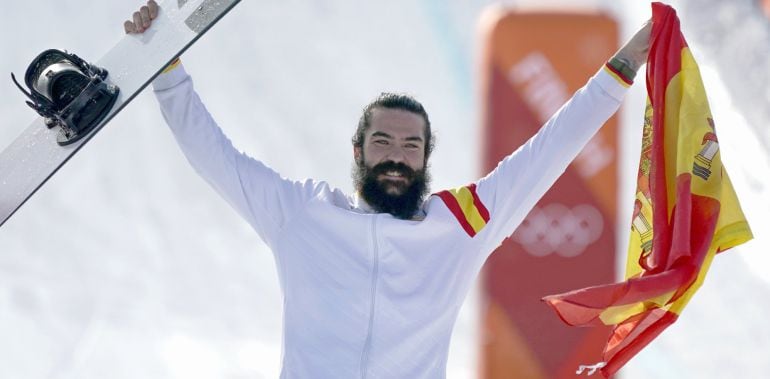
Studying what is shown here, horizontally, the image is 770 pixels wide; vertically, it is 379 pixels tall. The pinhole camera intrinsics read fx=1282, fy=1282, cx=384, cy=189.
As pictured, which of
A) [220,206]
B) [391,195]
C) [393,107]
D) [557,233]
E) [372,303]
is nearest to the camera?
[372,303]

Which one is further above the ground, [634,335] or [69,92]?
[69,92]

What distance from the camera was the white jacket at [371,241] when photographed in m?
2.58

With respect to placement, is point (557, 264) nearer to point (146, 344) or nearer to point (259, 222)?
point (146, 344)

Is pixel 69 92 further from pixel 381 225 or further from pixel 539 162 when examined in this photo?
pixel 539 162

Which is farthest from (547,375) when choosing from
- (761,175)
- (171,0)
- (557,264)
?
(171,0)

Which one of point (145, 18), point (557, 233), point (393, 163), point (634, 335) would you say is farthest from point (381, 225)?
point (557, 233)

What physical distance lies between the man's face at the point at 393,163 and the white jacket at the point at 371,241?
0.04 meters

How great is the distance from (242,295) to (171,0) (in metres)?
3.83

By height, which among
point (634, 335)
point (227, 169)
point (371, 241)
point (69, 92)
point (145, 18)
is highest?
A: point (145, 18)

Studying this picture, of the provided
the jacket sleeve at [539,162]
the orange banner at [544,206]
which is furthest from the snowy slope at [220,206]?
the jacket sleeve at [539,162]

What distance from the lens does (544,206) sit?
5.27 m

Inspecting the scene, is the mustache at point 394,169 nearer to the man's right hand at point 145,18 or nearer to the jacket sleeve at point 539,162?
the jacket sleeve at point 539,162

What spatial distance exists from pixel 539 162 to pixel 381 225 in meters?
0.37

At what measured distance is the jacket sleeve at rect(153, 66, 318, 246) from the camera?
8.75 ft
